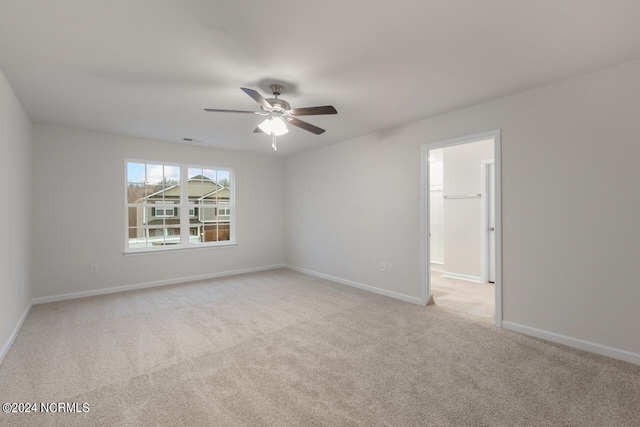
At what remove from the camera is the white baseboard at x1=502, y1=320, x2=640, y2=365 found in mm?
2455

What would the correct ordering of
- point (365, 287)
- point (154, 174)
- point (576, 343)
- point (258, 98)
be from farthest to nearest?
point (154, 174)
point (365, 287)
point (576, 343)
point (258, 98)

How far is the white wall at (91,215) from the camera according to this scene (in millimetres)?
4133

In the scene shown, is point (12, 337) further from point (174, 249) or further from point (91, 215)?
point (174, 249)

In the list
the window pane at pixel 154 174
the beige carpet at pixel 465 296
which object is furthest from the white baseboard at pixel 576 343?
the window pane at pixel 154 174

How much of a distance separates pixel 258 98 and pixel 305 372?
2.24 meters

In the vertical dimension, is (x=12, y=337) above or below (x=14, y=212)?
A: below

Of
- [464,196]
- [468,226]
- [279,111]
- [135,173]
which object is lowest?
[468,226]

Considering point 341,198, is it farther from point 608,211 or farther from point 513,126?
point 608,211

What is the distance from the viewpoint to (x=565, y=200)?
2779mm

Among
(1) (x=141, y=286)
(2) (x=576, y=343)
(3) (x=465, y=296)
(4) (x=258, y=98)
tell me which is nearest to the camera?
(4) (x=258, y=98)

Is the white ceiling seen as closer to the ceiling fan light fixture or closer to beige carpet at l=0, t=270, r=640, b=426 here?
the ceiling fan light fixture

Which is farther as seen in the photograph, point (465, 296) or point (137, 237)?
point (137, 237)

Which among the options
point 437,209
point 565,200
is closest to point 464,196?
point 437,209

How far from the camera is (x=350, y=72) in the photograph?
2.59 meters
